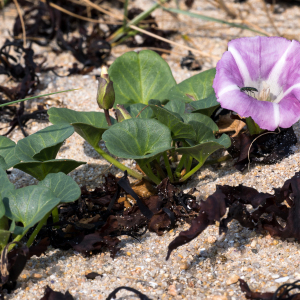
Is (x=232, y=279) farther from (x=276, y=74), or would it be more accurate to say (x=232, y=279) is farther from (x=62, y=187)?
(x=276, y=74)

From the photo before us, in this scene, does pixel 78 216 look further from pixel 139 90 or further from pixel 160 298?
pixel 139 90

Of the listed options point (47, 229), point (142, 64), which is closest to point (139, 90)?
point (142, 64)

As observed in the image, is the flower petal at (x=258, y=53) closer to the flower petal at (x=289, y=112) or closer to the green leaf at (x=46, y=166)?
the flower petal at (x=289, y=112)

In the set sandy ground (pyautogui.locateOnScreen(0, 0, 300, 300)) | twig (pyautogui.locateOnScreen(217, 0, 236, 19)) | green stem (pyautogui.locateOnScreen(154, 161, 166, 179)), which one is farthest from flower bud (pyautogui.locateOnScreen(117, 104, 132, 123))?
twig (pyautogui.locateOnScreen(217, 0, 236, 19))

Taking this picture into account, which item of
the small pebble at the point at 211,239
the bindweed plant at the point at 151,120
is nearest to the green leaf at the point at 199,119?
the bindweed plant at the point at 151,120

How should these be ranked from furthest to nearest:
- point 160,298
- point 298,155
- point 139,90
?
point 139,90 < point 298,155 < point 160,298

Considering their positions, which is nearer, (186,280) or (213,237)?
(186,280)

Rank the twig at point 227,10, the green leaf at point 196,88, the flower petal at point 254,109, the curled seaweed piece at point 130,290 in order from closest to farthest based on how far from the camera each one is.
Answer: the curled seaweed piece at point 130,290 → the flower petal at point 254,109 → the green leaf at point 196,88 → the twig at point 227,10
